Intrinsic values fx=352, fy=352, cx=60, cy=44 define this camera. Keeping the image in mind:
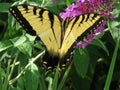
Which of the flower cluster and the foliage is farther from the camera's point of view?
the foliage

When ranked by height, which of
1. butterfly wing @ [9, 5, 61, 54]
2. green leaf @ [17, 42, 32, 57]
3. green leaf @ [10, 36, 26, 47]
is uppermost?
butterfly wing @ [9, 5, 61, 54]

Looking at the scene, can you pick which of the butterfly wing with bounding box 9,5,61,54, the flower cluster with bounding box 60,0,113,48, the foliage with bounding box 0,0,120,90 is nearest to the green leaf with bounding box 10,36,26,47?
the foliage with bounding box 0,0,120,90

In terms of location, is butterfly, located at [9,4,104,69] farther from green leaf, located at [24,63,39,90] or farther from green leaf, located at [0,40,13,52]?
green leaf, located at [0,40,13,52]

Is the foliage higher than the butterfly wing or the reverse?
the reverse

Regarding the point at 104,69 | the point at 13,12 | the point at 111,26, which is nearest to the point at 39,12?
the point at 13,12

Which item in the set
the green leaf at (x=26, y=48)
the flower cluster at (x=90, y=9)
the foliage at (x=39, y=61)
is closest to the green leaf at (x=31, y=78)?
the foliage at (x=39, y=61)

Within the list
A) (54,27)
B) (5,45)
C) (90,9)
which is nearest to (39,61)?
(5,45)
